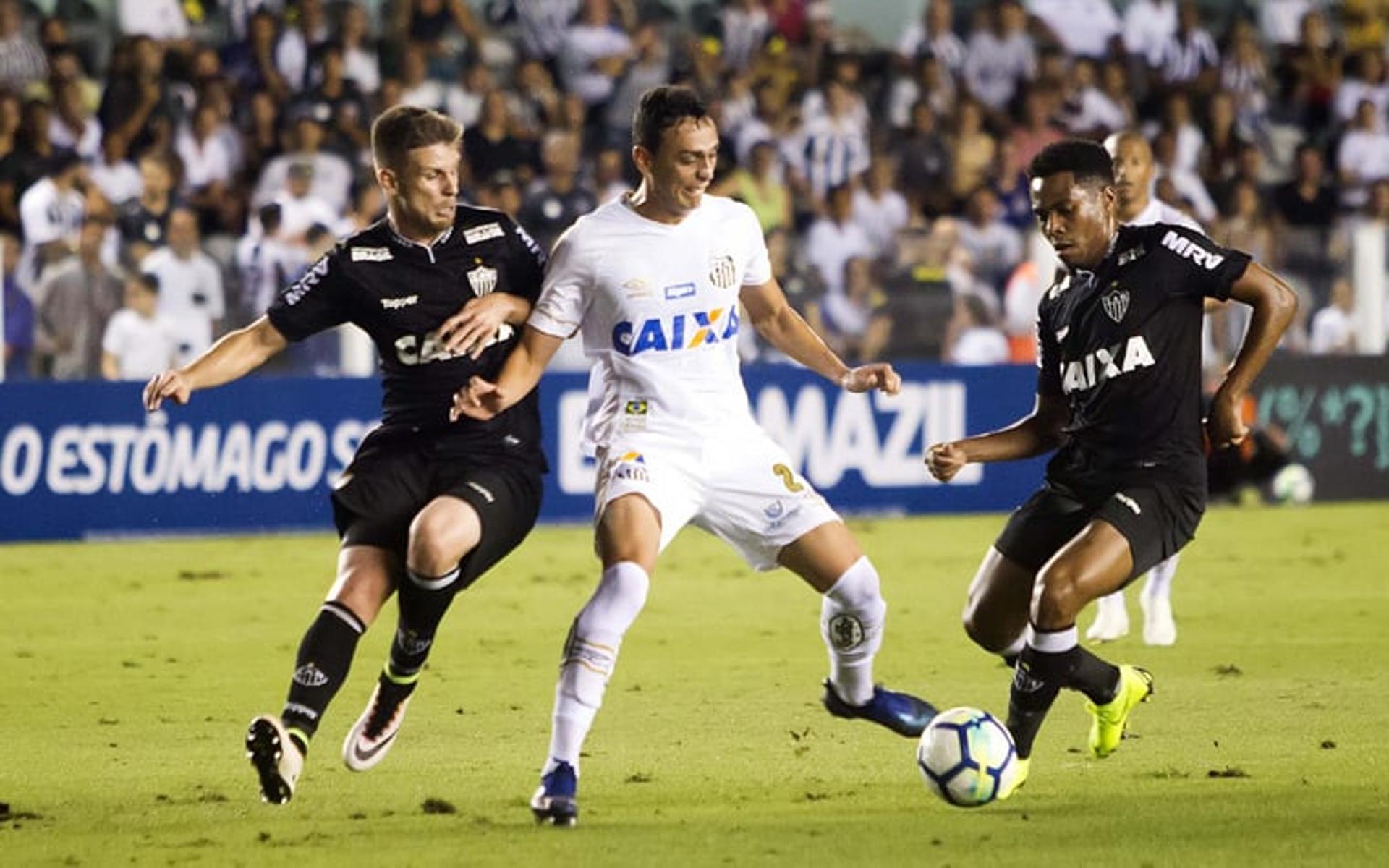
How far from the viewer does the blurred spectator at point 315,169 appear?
60.5 ft


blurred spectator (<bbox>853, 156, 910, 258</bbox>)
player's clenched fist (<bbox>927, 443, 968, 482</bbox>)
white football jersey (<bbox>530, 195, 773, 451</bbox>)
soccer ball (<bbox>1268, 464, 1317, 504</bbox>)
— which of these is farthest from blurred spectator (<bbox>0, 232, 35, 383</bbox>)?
player's clenched fist (<bbox>927, 443, 968, 482</bbox>)

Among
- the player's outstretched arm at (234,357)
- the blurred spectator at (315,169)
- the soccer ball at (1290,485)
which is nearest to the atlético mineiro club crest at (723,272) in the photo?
the player's outstretched arm at (234,357)

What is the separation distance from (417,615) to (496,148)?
39.5 feet

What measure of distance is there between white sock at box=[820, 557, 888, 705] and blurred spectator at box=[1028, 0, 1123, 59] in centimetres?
1677

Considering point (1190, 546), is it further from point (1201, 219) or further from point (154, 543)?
point (154, 543)

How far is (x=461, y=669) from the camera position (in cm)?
1102

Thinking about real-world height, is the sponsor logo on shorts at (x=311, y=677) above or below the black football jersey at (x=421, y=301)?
below

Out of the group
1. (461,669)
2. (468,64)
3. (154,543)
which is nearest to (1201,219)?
(468,64)

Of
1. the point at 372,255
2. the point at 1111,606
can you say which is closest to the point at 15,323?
the point at 1111,606

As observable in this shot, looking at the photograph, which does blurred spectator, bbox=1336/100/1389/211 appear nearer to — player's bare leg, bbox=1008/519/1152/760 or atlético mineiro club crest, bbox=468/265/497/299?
player's bare leg, bbox=1008/519/1152/760

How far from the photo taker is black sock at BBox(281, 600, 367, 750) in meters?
7.30

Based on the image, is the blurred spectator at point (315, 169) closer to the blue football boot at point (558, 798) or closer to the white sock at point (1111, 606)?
the white sock at point (1111, 606)

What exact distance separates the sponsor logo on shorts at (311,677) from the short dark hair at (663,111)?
1.88m

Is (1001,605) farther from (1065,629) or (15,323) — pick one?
(15,323)
